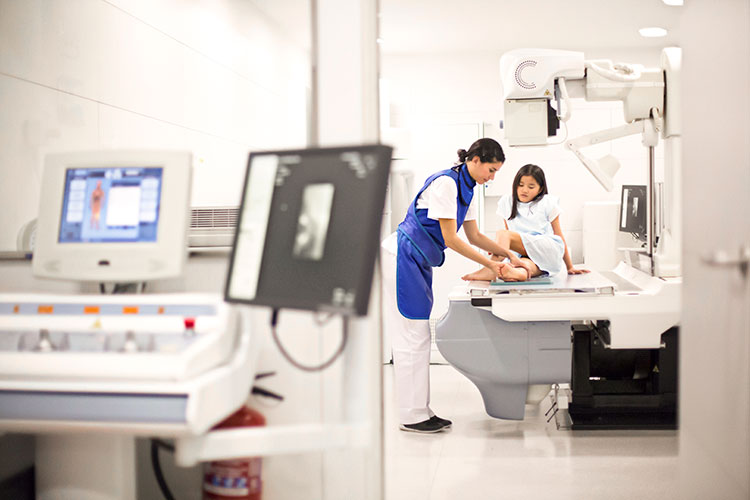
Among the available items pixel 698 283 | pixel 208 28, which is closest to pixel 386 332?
pixel 208 28

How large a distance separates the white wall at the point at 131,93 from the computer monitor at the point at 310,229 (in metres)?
0.54

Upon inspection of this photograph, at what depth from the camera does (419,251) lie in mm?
3754

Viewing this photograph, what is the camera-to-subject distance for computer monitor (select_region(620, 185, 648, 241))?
5.09 metres

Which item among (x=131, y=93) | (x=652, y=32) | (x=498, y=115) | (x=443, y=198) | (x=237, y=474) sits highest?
(x=652, y=32)

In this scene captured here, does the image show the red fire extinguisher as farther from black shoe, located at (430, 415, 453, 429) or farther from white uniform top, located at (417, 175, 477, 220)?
black shoe, located at (430, 415, 453, 429)

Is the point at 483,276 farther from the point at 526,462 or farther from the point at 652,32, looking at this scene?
the point at 652,32

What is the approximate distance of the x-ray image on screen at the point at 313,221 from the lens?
1671 millimetres

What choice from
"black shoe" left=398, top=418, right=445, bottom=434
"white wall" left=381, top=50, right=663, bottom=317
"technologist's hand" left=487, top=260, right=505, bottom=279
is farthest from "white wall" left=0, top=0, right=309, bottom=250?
"white wall" left=381, top=50, right=663, bottom=317

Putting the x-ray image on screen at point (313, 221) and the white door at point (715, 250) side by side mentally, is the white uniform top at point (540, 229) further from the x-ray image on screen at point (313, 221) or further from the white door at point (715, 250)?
the x-ray image on screen at point (313, 221)

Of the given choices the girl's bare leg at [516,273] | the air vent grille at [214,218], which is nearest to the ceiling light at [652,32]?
the girl's bare leg at [516,273]

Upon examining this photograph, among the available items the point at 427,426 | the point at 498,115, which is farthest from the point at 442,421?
the point at 498,115

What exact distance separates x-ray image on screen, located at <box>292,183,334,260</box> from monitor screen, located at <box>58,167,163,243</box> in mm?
467

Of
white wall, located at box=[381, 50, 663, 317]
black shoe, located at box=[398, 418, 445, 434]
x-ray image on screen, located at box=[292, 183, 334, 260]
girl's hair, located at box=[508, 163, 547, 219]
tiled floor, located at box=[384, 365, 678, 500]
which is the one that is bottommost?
tiled floor, located at box=[384, 365, 678, 500]

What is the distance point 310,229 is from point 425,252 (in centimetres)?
211
